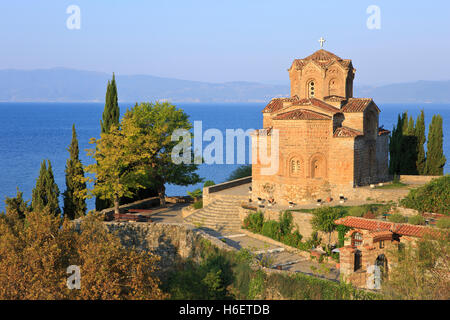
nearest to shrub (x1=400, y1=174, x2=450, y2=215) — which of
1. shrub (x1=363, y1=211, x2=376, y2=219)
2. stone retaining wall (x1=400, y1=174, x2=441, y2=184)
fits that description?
shrub (x1=363, y1=211, x2=376, y2=219)

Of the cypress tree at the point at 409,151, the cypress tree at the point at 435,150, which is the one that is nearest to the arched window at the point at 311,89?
the cypress tree at the point at 409,151

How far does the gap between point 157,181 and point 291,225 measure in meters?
12.3

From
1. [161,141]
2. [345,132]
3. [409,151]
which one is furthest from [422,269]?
[409,151]

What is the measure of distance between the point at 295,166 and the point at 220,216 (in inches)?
219

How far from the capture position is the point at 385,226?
23.2m

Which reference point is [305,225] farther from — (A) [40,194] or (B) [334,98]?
(A) [40,194]

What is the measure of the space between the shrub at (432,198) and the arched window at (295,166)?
6.52 m

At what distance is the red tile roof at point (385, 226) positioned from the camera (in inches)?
857

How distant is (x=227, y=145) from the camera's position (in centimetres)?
12225

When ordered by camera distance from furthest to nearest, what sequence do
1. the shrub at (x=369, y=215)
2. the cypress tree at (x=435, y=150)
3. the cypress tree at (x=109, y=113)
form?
1. the cypress tree at (x=435, y=150)
2. the cypress tree at (x=109, y=113)
3. the shrub at (x=369, y=215)

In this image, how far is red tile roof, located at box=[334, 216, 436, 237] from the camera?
21.8 m

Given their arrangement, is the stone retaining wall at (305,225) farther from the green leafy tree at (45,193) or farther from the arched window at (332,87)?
the green leafy tree at (45,193)

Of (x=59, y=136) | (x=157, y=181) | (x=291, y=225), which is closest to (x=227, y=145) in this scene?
(x=59, y=136)
